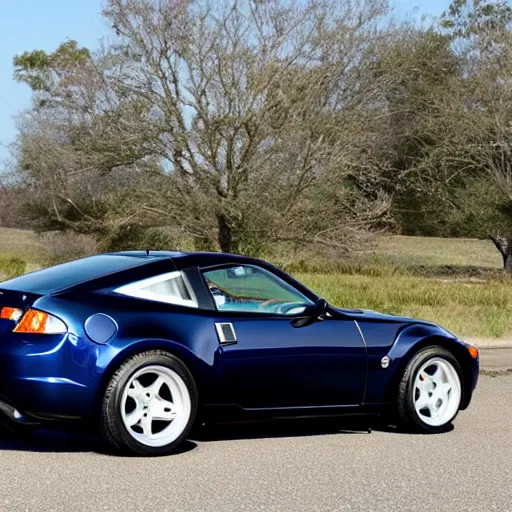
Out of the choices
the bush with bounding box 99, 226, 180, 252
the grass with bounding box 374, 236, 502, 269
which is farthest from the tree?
the grass with bounding box 374, 236, 502, 269

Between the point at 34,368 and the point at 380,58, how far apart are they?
79.8 feet

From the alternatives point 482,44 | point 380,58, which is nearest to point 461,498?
point 380,58

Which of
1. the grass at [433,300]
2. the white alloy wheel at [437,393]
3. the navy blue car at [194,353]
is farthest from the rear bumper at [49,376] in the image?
the grass at [433,300]

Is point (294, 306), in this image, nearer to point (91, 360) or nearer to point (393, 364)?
point (393, 364)

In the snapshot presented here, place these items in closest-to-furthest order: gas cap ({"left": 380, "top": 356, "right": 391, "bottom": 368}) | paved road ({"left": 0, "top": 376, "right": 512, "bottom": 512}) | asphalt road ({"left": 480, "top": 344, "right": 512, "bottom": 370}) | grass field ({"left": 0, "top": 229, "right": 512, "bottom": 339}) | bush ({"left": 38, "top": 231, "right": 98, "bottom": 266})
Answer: paved road ({"left": 0, "top": 376, "right": 512, "bottom": 512}) → gas cap ({"left": 380, "top": 356, "right": 391, "bottom": 368}) → asphalt road ({"left": 480, "top": 344, "right": 512, "bottom": 370}) → grass field ({"left": 0, "top": 229, "right": 512, "bottom": 339}) → bush ({"left": 38, "top": 231, "right": 98, "bottom": 266})

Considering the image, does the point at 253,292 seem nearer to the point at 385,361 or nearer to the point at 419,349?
the point at 385,361

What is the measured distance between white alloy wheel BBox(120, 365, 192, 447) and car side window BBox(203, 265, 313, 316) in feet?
2.42

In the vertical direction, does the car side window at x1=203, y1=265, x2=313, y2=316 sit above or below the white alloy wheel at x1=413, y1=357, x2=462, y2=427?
above

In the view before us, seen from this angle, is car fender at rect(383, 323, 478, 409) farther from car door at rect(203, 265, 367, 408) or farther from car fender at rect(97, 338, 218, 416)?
car fender at rect(97, 338, 218, 416)

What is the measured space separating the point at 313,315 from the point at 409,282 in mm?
18310

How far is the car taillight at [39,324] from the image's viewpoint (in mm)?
6699

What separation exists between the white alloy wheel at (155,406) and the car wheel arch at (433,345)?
1674 millimetres

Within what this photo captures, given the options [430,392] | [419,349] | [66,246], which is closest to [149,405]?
[419,349]

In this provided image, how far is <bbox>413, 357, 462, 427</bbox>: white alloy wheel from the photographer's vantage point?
8.10m
